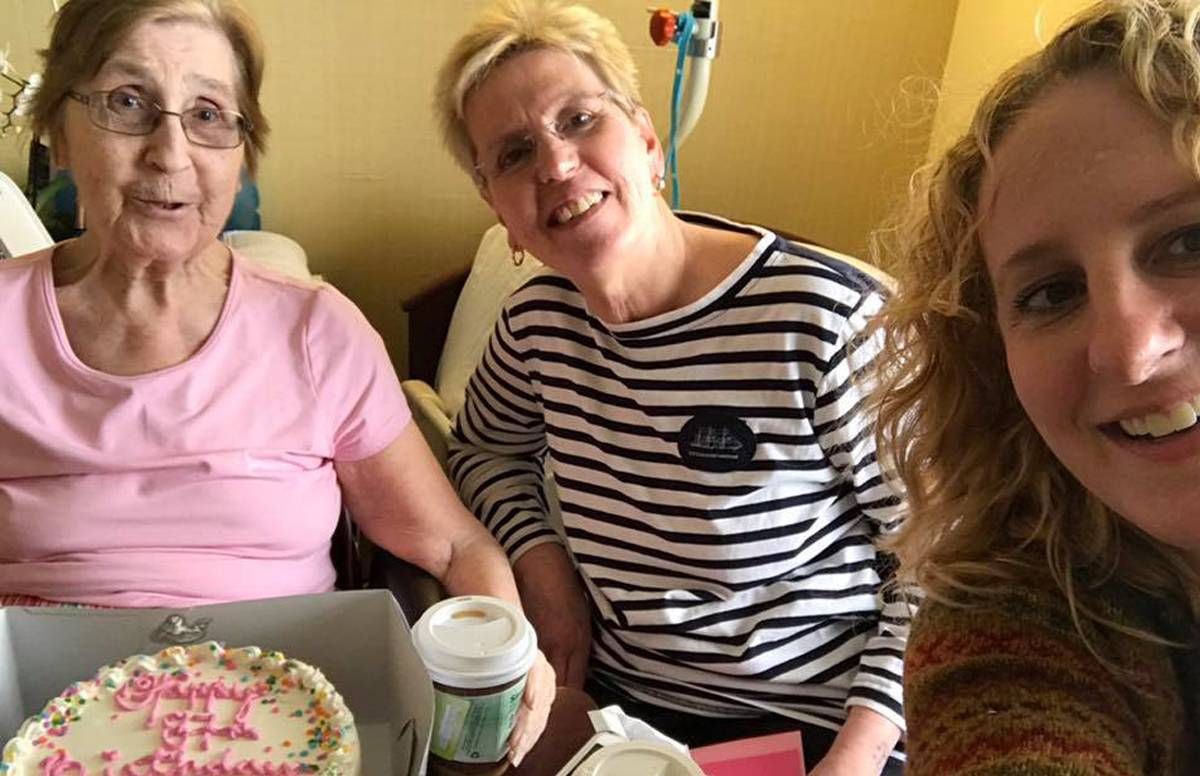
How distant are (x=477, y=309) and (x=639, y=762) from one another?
48.7 inches

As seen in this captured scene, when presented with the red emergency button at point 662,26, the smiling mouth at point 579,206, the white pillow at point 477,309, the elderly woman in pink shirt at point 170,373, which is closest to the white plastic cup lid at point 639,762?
the elderly woman in pink shirt at point 170,373

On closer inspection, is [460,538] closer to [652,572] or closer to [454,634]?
[652,572]

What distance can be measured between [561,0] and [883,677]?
943 millimetres

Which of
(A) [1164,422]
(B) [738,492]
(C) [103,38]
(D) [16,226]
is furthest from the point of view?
(D) [16,226]

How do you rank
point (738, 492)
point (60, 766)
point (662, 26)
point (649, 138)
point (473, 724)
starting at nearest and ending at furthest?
point (60, 766) → point (473, 724) → point (738, 492) → point (649, 138) → point (662, 26)

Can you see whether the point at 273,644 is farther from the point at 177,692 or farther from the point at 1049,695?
the point at 1049,695

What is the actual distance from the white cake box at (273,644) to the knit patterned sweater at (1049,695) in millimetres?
410

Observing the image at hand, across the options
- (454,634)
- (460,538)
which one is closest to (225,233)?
(460,538)

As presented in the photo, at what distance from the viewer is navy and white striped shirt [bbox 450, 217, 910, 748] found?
1.23m

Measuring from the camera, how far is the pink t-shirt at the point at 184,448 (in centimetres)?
116

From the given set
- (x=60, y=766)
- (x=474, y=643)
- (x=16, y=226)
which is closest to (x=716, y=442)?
(x=474, y=643)

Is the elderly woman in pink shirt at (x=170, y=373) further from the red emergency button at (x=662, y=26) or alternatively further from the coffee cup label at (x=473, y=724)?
the red emergency button at (x=662, y=26)

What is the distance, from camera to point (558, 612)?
1396 mm

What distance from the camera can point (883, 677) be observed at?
125 centimetres
